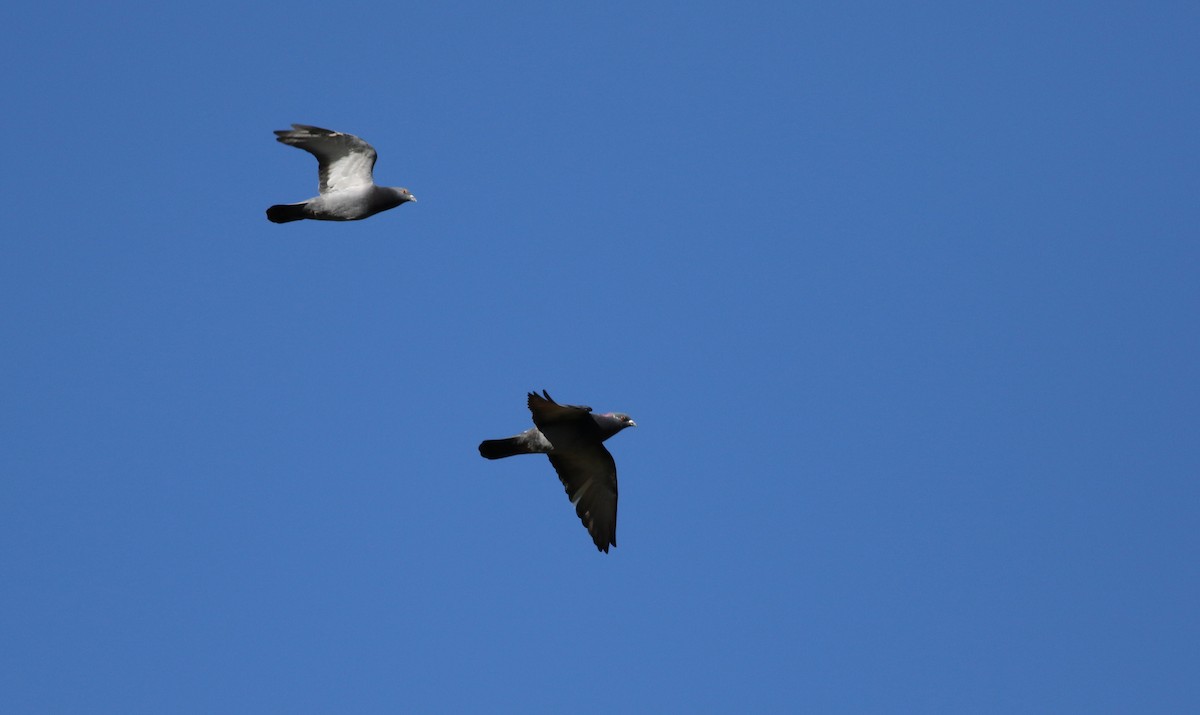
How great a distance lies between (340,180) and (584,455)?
251 inches

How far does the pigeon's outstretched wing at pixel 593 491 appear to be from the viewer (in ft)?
64.4

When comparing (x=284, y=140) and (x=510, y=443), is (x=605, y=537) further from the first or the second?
(x=284, y=140)

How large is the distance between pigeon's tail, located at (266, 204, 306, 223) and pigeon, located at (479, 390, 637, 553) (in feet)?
16.2

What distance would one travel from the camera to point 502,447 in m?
19.5

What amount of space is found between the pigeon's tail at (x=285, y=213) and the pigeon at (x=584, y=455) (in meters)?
4.93

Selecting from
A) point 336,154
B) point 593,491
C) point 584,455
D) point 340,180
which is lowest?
point 593,491

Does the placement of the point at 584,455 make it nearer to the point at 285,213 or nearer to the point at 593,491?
the point at 593,491

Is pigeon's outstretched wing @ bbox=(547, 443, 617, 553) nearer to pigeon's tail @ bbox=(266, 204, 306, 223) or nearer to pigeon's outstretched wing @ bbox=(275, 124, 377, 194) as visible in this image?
pigeon's tail @ bbox=(266, 204, 306, 223)

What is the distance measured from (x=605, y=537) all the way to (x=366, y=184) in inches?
277

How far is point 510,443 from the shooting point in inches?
768

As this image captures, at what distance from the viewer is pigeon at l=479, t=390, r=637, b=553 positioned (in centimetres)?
1897

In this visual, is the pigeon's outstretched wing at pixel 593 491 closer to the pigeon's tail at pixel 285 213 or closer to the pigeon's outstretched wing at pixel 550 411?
the pigeon's outstretched wing at pixel 550 411

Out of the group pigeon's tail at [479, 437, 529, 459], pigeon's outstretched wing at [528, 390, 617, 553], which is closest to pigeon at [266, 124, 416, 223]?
pigeon's tail at [479, 437, 529, 459]

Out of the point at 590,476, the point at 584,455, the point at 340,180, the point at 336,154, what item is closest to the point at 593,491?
the point at 590,476
